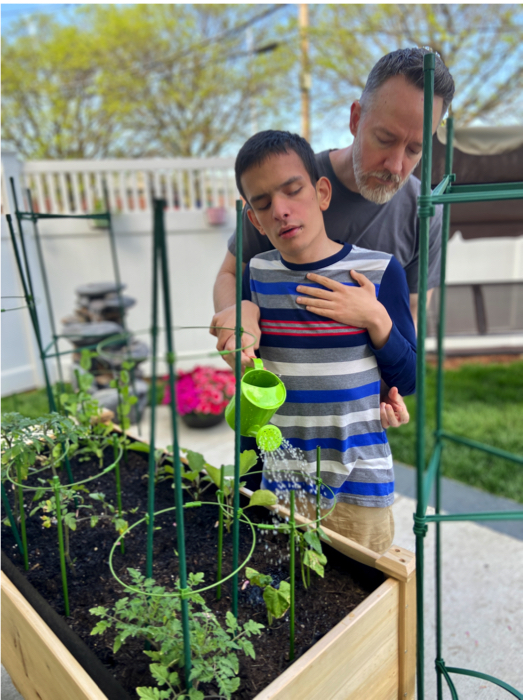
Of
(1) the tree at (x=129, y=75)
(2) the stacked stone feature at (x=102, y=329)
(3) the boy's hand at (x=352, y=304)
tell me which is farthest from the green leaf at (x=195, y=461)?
(1) the tree at (x=129, y=75)

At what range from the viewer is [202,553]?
1.09 metres

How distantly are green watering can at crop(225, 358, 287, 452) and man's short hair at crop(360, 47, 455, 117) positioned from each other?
1.74 feet

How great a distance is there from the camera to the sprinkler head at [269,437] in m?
0.91

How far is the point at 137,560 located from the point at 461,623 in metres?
1.08

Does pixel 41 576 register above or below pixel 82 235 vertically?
below

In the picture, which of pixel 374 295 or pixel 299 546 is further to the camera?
pixel 299 546

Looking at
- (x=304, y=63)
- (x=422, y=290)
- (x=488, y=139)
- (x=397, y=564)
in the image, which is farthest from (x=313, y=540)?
(x=304, y=63)

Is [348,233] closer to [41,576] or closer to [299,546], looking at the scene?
[299,546]

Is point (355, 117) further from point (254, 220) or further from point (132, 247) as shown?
point (132, 247)

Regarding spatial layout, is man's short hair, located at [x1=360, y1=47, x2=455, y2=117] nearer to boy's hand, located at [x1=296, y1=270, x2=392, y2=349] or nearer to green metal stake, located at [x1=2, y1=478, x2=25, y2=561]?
boy's hand, located at [x1=296, y1=270, x2=392, y2=349]

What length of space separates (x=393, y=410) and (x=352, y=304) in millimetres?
230

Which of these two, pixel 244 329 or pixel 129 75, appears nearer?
pixel 244 329

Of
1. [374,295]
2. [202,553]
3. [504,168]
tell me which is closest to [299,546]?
[202,553]

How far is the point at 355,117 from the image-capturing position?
→ 887mm
